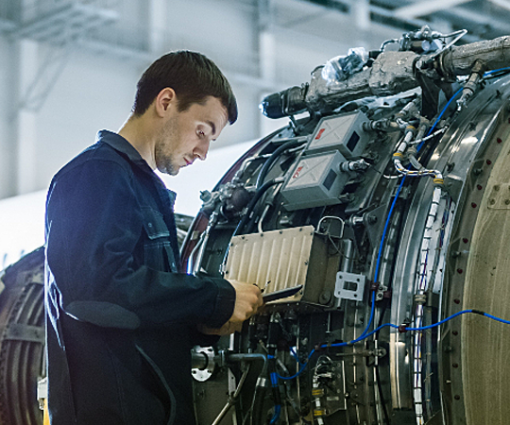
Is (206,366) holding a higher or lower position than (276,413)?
higher

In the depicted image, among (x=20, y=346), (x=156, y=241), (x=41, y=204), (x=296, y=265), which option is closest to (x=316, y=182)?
(x=296, y=265)

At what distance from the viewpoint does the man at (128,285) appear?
5.57 feet

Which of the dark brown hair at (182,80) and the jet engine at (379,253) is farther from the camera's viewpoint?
the jet engine at (379,253)

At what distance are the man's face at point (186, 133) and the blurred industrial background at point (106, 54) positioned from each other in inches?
297

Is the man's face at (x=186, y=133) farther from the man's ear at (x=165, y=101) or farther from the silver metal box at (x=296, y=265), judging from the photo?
the silver metal box at (x=296, y=265)

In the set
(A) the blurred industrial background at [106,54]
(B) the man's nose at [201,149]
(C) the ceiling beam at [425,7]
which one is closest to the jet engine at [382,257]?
(B) the man's nose at [201,149]

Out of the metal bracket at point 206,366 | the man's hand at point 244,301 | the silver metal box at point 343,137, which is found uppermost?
the silver metal box at point 343,137

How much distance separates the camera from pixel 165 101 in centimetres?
194

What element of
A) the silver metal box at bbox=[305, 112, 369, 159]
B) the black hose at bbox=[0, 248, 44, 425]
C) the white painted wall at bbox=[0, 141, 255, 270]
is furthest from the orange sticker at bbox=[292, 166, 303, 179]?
the white painted wall at bbox=[0, 141, 255, 270]

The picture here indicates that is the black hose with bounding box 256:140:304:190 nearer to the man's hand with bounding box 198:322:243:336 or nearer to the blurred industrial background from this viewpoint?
the man's hand with bounding box 198:322:243:336

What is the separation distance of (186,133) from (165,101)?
0.36ft

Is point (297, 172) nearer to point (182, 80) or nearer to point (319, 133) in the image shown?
point (319, 133)

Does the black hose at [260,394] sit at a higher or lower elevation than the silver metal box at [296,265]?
lower

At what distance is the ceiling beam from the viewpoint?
424 inches
